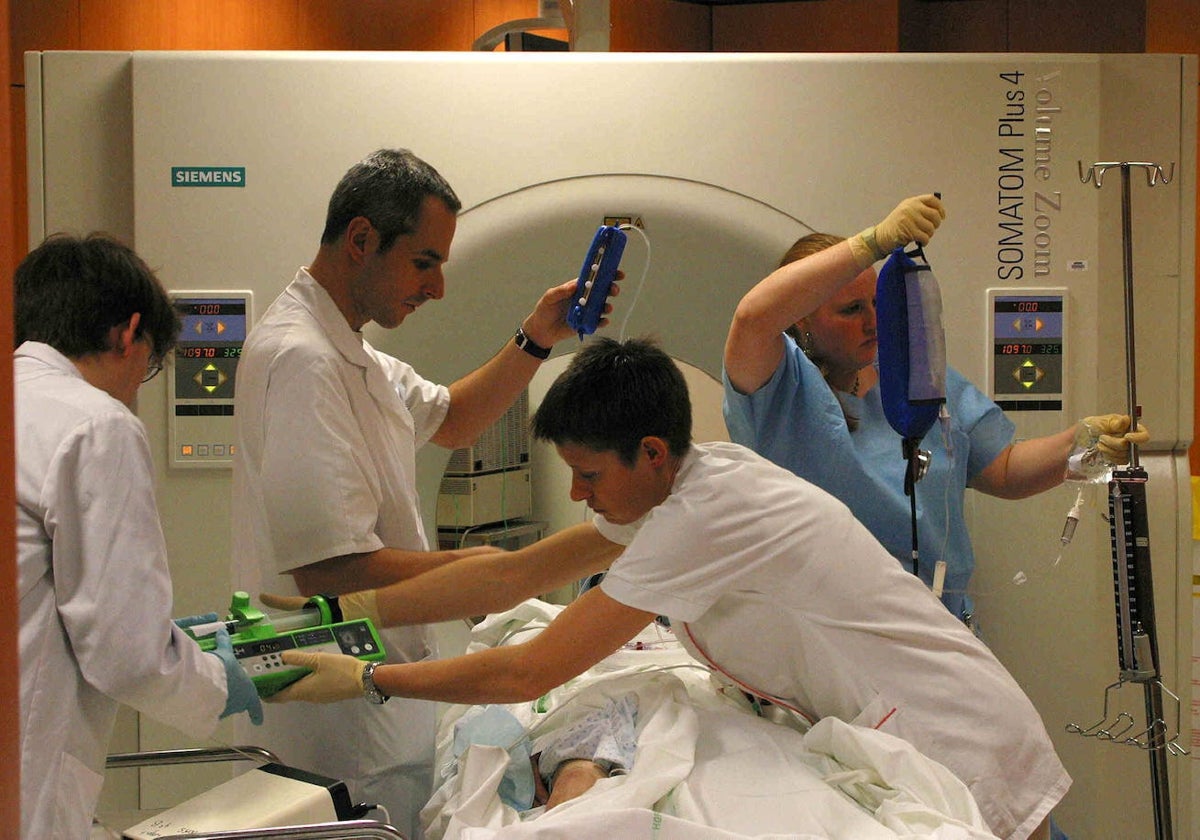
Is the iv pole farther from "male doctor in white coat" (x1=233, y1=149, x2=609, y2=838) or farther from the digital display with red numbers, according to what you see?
"male doctor in white coat" (x1=233, y1=149, x2=609, y2=838)

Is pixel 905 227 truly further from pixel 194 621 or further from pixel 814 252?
pixel 194 621

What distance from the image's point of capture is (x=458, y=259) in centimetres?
253

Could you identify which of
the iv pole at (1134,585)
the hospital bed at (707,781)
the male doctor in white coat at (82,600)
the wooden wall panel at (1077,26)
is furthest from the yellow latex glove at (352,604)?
the wooden wall panel at (1077,26)

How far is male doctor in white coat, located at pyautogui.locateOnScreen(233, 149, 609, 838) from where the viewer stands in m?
1.91

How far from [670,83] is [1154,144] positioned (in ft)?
3.21


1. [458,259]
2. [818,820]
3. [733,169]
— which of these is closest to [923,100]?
[733,169]

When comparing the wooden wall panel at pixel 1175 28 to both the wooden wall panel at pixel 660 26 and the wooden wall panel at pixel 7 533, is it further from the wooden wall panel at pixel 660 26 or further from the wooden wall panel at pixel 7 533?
the wooden wall panel at pixel 7 533

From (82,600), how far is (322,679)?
38 centimetres

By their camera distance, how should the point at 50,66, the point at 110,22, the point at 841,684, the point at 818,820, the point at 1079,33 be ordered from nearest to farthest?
the point at 818,820
the point at 841,684
the point at 50,66
the point at 110,22
the point at 1079,33

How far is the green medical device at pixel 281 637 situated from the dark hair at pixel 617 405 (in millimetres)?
380

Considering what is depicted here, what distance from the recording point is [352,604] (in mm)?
1847

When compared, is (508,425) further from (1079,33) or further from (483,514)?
(1079,33)

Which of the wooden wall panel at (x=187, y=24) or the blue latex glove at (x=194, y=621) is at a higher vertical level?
the wooden wall panel at (x=187, y=24)

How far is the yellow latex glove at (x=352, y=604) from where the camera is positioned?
1.84 m
